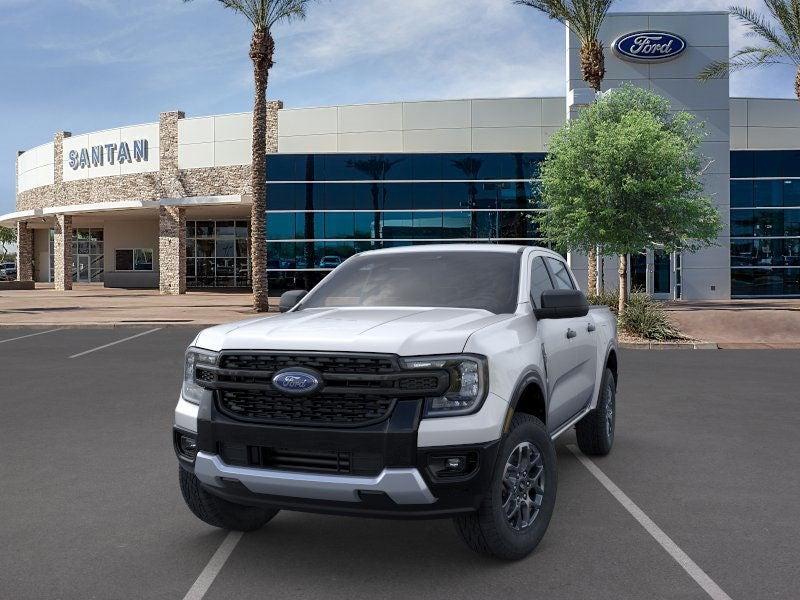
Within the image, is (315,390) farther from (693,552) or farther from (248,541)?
(693,552)

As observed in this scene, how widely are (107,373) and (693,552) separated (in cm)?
1030

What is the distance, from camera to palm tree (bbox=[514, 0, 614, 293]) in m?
27.4

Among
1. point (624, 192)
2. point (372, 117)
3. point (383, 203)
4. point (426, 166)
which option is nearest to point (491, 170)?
point (426, 166)

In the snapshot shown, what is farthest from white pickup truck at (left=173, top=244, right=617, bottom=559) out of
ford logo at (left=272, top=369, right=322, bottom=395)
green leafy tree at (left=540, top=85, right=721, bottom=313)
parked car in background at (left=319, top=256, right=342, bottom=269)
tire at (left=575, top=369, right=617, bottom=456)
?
parked car in background at (left=319, top=256, right=342, bottom=269)

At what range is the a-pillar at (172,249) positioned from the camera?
138 ft

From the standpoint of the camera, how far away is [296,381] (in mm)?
3961

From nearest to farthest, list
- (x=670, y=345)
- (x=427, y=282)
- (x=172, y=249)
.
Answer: (x=427, y=282) → (x=670, y=345) → (x=172, y=249)

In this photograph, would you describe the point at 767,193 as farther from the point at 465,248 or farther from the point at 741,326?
the point at 465,248

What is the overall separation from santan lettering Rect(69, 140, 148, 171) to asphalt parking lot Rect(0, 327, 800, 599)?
37.6 metres

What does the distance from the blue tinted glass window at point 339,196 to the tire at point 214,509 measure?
105ft

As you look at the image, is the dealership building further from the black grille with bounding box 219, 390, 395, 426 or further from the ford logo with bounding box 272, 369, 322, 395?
the ford logo with bounding box 272, 369, 322, 395

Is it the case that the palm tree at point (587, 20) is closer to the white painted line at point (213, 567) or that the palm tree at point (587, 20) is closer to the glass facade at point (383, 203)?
the glass facade at point (383, 203)

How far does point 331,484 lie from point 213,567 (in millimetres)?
1027

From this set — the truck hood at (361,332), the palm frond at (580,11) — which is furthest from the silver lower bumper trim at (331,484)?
the palm frond at (580,11)
